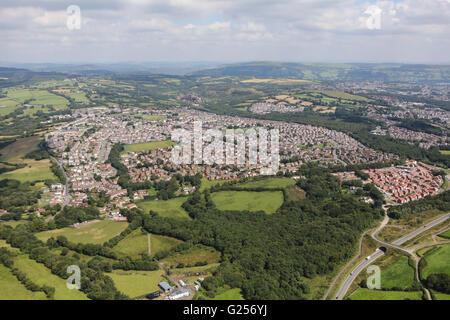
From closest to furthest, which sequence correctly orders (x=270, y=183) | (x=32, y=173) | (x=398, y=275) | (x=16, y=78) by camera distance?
(x=398, y=275) → (x=270, y=183) → (x=32, y=173) → (x=16, y=78)

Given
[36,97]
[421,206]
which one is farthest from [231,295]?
[36,97]

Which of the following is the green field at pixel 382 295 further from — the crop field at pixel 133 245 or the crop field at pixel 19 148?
the crop field at pixel 19 148

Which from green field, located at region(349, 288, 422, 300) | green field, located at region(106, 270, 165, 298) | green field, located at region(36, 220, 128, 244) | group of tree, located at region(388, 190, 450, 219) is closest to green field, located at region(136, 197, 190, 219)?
green field, located at region(36, 220, 128, 244)

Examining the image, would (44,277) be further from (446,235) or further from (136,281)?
(446,235)

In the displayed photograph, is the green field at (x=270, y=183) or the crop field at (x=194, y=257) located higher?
the green field at (x=270, y=183)

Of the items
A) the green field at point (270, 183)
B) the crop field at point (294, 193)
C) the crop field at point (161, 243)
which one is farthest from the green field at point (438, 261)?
the crop field at point (161, 243)

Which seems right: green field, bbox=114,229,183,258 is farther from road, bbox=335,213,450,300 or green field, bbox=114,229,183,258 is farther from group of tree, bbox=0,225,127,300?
road, bbox=335,213,450,300
